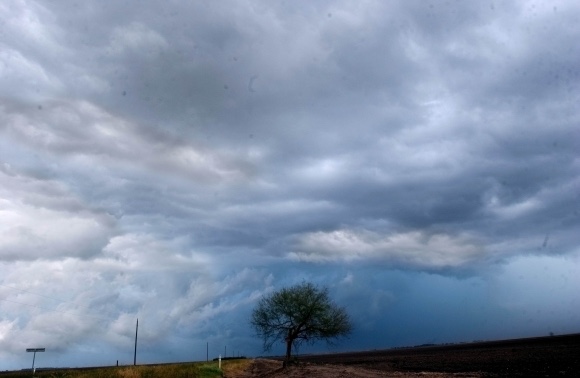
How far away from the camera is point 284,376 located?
4534cm

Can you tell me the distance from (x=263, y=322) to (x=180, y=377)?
32.7 meters

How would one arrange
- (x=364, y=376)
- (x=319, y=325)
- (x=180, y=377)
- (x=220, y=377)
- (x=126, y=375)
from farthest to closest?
(x=319, y=325)
(x=220, y=377)
(x=364, y=376)
(x=180, y=377)
(x=126, y=375)

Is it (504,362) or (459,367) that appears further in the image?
(504,362)

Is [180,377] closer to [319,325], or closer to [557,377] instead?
[557,377]

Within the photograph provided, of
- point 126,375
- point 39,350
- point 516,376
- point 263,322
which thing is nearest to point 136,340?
point 263,322

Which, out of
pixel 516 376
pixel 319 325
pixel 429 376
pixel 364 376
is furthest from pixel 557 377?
pixel 319 325

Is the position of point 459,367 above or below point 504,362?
below

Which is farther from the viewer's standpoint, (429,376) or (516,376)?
(429,376)

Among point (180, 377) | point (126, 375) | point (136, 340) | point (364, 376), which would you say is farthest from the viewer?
point (136, 340)

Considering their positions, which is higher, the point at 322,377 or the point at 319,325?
the point at 319,325

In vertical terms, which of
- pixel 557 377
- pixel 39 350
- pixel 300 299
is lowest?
pixel 557 377

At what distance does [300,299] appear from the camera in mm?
69812

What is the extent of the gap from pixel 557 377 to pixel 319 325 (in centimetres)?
3726

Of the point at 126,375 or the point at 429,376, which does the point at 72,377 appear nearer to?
the point at 126,375
